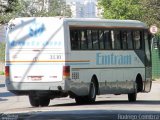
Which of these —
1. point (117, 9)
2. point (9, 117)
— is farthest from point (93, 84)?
point (117, 9)

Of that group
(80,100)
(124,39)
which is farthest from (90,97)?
(124,39)

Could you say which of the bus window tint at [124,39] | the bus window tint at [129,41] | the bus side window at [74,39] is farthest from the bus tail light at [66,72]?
the bus window tint at [129,41]

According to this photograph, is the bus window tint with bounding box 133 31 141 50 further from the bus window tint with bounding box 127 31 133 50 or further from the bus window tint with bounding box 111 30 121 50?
the bus window tint with bounding box 111 30 121 50

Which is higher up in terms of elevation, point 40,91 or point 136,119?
point 136,119

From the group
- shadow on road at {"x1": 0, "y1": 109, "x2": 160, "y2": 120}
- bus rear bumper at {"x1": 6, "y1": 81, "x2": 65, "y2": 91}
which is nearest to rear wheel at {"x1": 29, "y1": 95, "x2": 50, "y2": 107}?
bus rear bumper at {"x1": 6, "y1": 81, "x2": 65, "y2": 91}

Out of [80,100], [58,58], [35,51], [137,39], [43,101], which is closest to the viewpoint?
[58,58]

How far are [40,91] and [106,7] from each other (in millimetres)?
37219

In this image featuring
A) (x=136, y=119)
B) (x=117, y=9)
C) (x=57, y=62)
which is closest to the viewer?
(x=136, y=119)

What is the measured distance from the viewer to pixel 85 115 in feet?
17.6

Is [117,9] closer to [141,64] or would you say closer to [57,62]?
[141,64]

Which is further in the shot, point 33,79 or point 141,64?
point 141,64

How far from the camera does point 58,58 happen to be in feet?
82.4

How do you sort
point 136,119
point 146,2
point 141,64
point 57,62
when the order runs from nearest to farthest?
point 136,119, point 57,62, point 141,64, point 146,2

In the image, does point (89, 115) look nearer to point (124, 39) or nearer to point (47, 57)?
point (47, 57)
